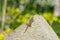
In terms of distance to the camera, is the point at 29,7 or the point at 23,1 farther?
the point at 29,7

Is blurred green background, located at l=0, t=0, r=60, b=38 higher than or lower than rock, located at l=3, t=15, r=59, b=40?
lower

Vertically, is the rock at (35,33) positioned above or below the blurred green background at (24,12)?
above

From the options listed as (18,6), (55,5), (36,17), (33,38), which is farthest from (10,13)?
(33,38)

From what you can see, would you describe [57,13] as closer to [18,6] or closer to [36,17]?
[18,6]

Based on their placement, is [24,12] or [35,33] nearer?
[35,33]

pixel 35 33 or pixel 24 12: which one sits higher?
pixel 35 33

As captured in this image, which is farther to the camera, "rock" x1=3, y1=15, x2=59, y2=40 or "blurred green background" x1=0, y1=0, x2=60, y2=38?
"blurred green background" x1=0, y1=0, x2=60, y2=38

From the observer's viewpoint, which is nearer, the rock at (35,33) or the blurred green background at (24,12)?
the rock at (35,33)

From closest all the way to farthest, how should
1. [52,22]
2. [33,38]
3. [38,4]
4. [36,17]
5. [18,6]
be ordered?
[33,38] < [36,17] < [52,22] < [18,6] < [38,4]
